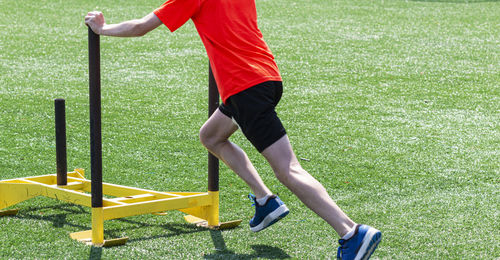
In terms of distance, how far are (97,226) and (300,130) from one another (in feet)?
12.4

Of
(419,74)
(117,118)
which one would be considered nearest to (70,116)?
(117,118)

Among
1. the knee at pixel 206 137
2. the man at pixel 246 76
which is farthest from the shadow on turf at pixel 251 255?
the knee at pixel 206 137

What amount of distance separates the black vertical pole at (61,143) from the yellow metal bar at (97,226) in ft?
2.50

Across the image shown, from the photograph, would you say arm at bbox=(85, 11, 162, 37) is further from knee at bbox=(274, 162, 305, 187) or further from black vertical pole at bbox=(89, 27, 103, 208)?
knee at bbox=(274, 162, 305, 187)

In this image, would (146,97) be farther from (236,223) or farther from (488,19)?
(488,19)

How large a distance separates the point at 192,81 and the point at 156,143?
3.17 meters

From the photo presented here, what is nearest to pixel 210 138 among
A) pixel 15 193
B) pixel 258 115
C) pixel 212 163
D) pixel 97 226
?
pixel 212 163

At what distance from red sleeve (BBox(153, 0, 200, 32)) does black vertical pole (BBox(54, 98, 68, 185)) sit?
140 cm

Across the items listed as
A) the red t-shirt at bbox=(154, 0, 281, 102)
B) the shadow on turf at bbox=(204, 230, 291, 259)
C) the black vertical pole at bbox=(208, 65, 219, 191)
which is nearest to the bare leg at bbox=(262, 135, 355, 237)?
the red t-shirt at bbox=(154, 0, 281, 102)

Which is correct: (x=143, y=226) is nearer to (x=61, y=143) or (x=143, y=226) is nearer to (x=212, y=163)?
(x=212, y=163)

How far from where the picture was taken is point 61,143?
5.12m

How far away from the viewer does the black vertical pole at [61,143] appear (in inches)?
199

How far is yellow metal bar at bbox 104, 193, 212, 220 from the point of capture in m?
4.51

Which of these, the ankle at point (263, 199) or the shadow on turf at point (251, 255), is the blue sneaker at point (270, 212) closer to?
the ankle at point (263, 199)
